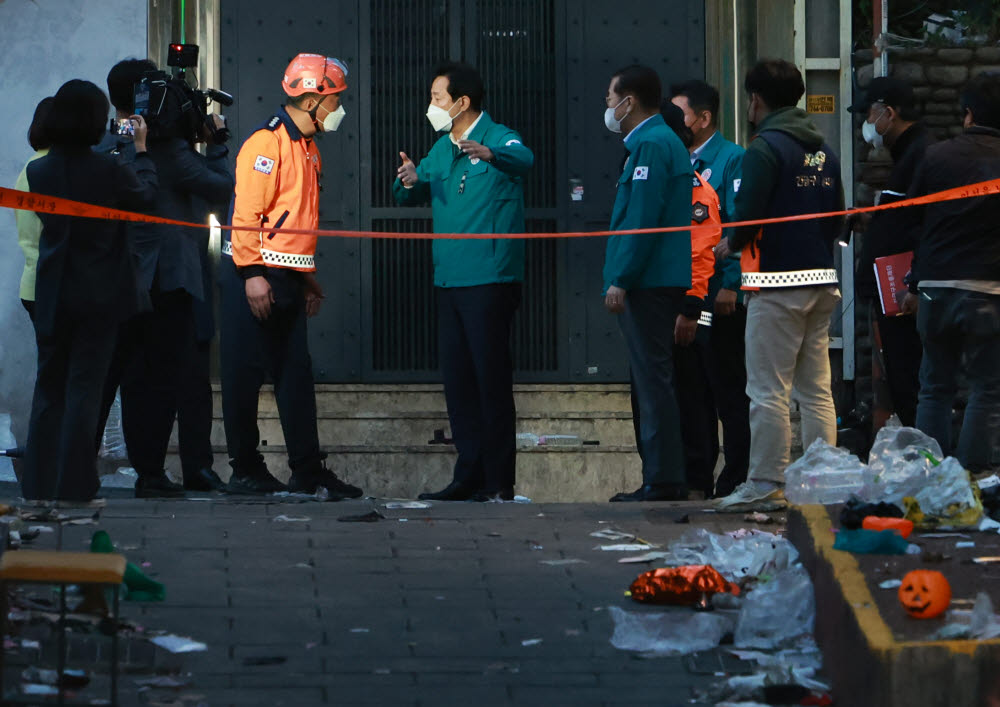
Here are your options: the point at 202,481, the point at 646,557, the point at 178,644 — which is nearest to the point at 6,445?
the point at 202,481

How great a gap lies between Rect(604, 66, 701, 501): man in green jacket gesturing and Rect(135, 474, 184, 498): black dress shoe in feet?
7.56

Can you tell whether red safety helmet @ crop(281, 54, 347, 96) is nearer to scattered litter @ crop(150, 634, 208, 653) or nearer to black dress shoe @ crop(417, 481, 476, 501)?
black dress shoe @ crop(417, 481, 476, 501)

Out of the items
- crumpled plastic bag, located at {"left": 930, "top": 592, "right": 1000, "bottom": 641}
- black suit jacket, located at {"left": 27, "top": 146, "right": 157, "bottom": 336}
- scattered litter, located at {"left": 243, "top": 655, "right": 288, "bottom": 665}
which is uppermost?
black suit jacket, located at {"left": 27, "top": 146, "right": 157, "bottom": 336}

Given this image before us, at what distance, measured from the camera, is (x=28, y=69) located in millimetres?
11586

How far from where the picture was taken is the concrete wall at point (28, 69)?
11555 mm

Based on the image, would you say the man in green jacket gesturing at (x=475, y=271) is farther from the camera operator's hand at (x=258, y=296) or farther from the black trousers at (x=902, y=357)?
the black trousers at (x=902, y=357)

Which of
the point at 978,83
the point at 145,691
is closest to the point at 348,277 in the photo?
the point at 978,83

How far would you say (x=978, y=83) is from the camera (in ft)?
27.3

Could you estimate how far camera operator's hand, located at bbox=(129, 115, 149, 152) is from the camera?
8625 mm

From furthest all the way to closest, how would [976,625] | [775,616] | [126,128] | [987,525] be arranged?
[126,128] → [987,525] → [775,616] → [976,625]

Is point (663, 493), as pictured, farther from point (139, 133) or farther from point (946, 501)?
point (139, 133)

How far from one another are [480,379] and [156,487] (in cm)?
173

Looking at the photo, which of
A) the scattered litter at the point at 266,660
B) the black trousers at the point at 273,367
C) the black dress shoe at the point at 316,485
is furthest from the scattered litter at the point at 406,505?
the scattered litter at the point at 266,660

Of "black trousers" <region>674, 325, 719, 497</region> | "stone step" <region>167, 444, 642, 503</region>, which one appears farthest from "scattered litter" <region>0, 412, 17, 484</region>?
"black trousers" <region>674, 325, 719, 497</region>
